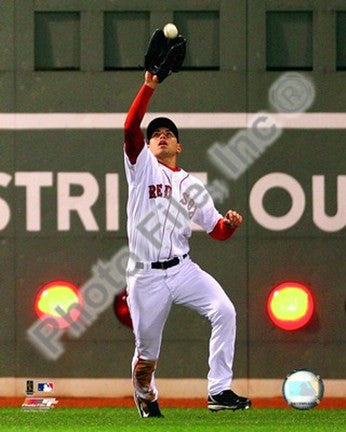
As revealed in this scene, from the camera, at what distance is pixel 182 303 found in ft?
43.9

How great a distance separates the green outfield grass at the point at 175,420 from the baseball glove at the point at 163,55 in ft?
6.39

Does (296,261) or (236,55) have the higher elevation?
(236,55)

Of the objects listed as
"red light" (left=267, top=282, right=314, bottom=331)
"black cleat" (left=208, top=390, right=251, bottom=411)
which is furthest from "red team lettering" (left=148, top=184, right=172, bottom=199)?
"red light" (left=267, top=282, right=314, bottom=331)

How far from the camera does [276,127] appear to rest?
14703mm

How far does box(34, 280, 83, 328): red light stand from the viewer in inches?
571

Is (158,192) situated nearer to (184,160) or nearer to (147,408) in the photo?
(147,408)

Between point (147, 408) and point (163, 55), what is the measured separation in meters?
2.06

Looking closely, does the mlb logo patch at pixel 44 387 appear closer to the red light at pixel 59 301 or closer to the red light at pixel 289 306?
the red light at pixel 59 301

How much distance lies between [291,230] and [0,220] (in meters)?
1.85

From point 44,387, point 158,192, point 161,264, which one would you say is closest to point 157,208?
point 158,192

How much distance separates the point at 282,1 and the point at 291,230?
1455 mm

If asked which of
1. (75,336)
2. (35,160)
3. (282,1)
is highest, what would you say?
(282,1)

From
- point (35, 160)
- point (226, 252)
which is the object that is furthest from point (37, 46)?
point (226, 252)

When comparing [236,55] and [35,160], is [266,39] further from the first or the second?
[35,160]
